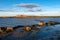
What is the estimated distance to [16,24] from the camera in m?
6.07

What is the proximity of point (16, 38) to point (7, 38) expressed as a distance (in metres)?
0.31

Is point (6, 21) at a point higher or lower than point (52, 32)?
higher

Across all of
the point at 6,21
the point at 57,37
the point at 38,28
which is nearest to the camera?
the point at 6,21

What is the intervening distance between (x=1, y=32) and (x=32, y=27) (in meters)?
1.14

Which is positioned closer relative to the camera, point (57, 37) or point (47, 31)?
point (57, 37)

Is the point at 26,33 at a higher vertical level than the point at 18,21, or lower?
lower

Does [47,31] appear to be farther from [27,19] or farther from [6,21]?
[6,21]

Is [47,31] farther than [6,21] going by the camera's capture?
Yes

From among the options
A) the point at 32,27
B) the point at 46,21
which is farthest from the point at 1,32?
the point at 46,21

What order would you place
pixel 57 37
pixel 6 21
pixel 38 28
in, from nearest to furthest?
1. pixel 6 21
2. pixel 57 37
3. pixel 38 28

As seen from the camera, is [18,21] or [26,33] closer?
[18,21]

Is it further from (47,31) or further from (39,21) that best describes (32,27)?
(47,31)

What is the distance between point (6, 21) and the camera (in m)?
5.86


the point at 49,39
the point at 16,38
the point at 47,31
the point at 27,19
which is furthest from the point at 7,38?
the point at 47,31
